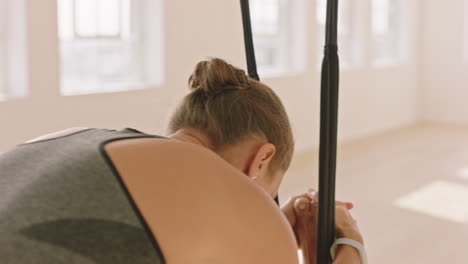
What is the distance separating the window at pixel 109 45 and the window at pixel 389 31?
3.82 m

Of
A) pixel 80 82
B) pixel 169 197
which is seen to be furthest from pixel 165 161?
pixel 80 82

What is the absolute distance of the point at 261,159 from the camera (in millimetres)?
1487

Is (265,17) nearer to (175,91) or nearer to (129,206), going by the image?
(175,91)

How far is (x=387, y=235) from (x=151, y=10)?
7.40ft

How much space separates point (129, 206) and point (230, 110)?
380 mm

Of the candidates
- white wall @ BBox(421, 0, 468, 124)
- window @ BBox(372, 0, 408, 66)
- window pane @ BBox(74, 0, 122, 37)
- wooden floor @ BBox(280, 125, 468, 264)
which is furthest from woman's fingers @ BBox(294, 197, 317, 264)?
white wall @ BBox(421, 0, 468, 124)

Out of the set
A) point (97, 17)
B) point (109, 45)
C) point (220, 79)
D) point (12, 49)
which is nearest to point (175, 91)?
point (109, 45)

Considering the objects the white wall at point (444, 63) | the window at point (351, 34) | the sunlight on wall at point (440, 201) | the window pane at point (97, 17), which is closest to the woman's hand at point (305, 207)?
the sunlight on wall at point (440, 201)

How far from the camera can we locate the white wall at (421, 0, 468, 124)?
887cm

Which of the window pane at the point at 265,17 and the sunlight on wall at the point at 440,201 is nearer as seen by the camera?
the sunlight on wall at the point at 440,201

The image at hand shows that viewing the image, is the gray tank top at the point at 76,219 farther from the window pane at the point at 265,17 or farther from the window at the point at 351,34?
the window at the point at 351,34

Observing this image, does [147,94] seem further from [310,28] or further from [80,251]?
[80,251]

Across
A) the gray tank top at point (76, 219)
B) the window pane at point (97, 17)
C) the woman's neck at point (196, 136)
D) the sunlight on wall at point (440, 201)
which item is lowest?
the sunlight on wall at point (440, 201)

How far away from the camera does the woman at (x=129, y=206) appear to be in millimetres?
1149
